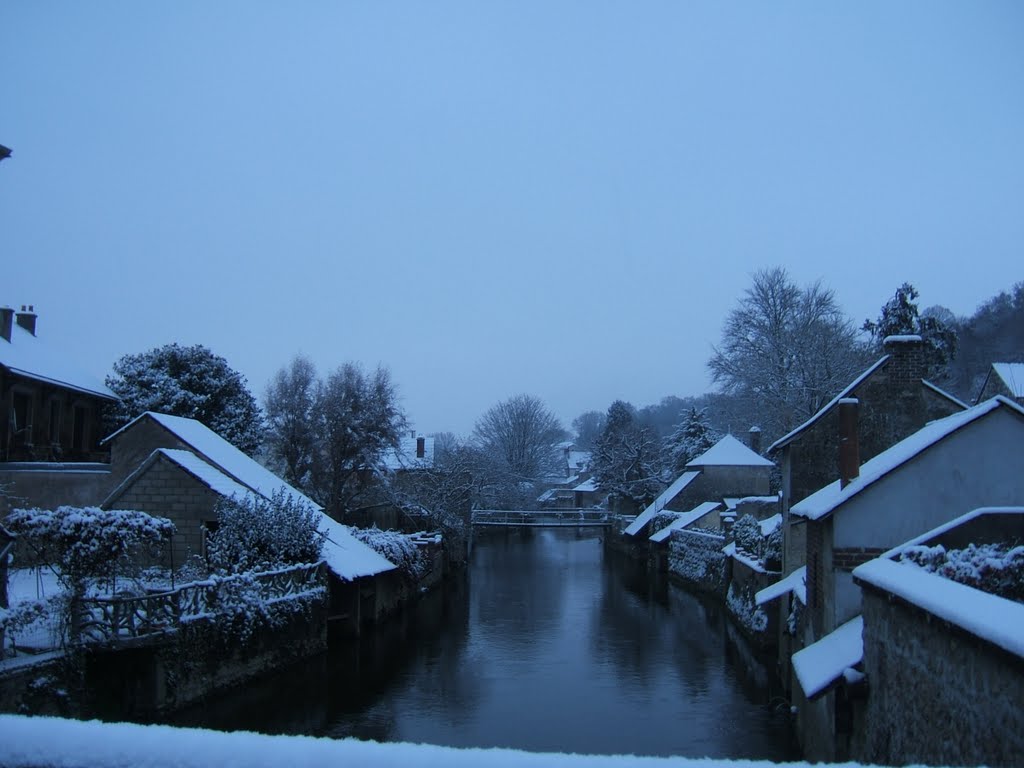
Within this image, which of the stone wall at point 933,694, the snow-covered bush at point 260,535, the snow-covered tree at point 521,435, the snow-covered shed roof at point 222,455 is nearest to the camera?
the stone wall at point 933,694

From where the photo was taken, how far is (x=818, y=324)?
4112 centimetres

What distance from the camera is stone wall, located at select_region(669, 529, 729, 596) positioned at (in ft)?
109

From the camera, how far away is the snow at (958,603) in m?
5.41

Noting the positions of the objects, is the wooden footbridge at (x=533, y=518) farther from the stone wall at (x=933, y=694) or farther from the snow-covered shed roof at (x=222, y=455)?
the stone wall at (x=933, y=694)

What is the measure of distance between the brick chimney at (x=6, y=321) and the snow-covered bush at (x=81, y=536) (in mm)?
24129

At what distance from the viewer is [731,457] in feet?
153

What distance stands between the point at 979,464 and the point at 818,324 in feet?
101

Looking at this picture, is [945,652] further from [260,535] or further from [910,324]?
[910,324]

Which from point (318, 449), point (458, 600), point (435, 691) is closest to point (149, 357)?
point (318, 449)

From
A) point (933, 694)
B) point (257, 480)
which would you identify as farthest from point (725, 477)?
point (933, 694)

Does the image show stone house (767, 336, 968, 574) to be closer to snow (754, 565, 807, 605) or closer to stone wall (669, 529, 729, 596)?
snow (754, 565, 807, 605)

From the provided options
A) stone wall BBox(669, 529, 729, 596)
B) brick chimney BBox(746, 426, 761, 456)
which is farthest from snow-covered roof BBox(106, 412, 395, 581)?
brick chimney BBox(746, 426, 761, 456)

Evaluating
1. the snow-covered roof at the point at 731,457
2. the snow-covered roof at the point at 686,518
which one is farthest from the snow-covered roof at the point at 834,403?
the snow-covered roof at the point at 731,457

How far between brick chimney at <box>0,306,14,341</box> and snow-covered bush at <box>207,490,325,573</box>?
2060 cm
